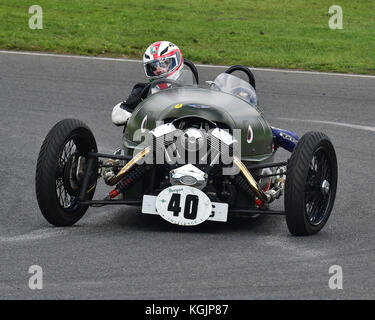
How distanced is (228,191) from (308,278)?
1474 millimetres

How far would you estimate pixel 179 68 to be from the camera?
29.7 feet

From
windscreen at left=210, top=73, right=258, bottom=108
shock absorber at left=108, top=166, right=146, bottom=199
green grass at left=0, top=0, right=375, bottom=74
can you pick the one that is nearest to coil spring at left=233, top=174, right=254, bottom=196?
shock absorber at left=108, top=166, right=146, bottom=199

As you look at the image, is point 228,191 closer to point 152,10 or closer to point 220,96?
point 220,96

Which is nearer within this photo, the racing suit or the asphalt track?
the asphalt track

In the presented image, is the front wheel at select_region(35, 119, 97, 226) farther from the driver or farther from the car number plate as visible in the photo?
the car number plate

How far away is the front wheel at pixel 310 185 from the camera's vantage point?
292 inches

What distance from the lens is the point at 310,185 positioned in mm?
7766

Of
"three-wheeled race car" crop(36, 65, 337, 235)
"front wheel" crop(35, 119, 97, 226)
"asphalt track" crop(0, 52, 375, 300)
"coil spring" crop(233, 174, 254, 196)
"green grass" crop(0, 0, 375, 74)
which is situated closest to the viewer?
"asphalt track" crop(0, 52, 375, 300)

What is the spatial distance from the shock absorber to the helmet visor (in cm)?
142

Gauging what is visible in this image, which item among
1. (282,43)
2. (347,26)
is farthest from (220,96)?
(347,26)

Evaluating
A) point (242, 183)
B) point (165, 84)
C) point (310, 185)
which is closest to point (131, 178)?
point (242, 183)

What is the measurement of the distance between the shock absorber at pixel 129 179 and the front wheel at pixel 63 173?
347mm

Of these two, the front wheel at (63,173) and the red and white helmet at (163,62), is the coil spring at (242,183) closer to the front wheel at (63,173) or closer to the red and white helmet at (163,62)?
the front wheel at (63,173)

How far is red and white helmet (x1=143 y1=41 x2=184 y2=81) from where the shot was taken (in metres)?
8.98
